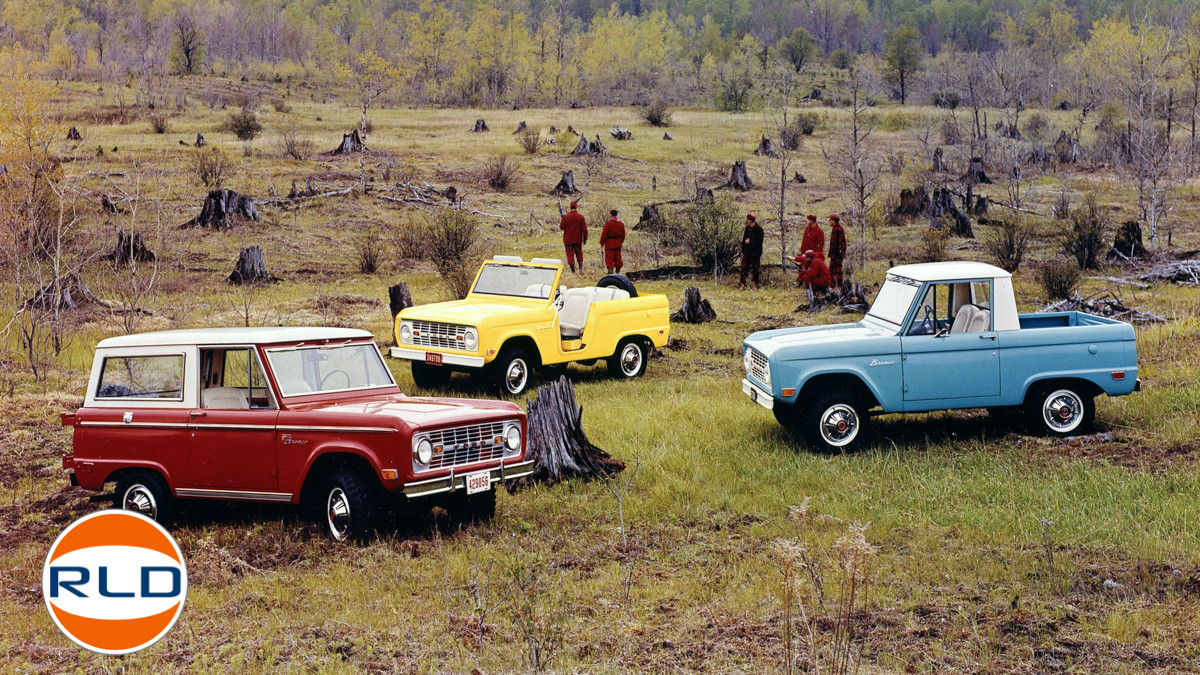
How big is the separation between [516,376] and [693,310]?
678cm

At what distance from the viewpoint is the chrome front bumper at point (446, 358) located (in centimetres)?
1318

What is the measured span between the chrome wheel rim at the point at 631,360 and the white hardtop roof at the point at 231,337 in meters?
6.91

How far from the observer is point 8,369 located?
49.4 ft

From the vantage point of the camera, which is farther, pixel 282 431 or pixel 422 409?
pixel 422 409

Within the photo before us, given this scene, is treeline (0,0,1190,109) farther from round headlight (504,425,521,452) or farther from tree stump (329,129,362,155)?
round headlight (504,425,521,452)

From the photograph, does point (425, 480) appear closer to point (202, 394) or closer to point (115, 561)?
point (202, 394)

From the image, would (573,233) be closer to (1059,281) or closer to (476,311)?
(1059,281)

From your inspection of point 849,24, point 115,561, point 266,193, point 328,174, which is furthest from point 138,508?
point 849,24

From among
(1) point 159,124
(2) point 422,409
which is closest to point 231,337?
(2) point 422,409

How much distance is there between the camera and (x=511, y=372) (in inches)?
539

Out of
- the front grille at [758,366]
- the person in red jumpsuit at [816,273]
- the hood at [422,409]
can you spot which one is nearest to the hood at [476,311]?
the front grille at [758,366]

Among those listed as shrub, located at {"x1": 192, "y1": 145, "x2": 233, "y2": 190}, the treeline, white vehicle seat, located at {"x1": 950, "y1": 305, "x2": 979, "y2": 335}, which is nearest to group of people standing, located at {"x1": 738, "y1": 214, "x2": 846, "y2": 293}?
white vehicle seat, located at {"x1": 950, "y1": 305, "x2": 979, "y2": 335}

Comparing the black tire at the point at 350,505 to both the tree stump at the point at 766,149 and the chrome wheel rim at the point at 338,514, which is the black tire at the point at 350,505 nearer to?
the chrome wheel rim at the point at 338,514

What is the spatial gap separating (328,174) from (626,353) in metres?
23.6
